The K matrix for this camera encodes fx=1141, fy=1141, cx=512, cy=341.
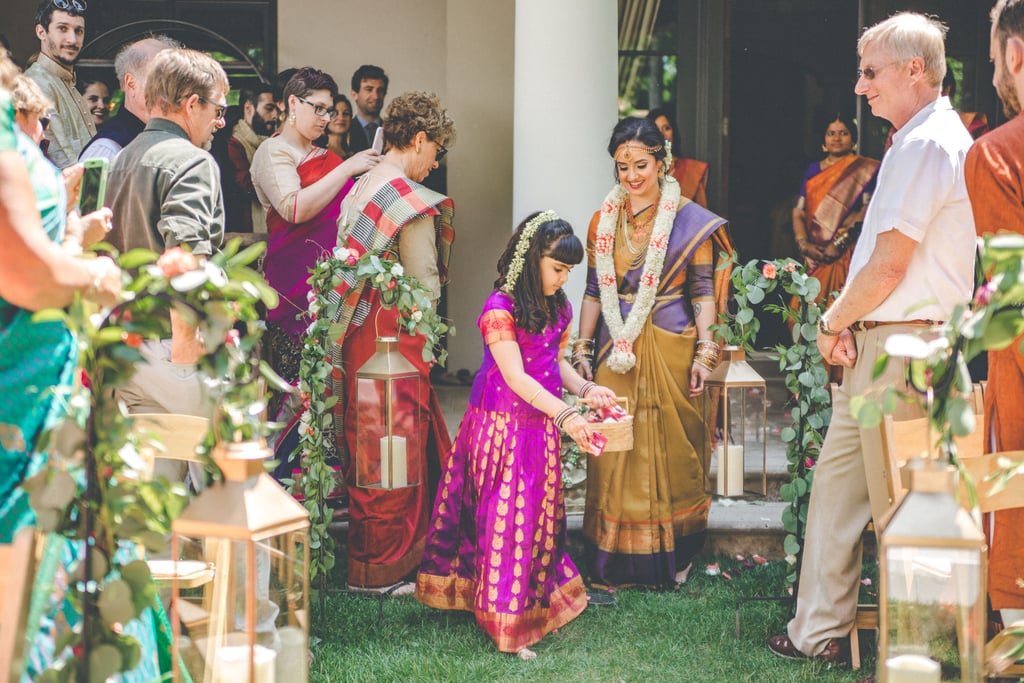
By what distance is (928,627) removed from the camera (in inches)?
59.6

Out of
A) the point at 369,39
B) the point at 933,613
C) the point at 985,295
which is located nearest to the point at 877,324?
the point at 985,295

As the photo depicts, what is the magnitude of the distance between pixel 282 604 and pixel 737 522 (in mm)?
3578

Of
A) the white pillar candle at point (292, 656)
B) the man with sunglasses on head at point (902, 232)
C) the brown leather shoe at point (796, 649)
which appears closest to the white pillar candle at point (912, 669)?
the white pillar candle at point (292, 656)

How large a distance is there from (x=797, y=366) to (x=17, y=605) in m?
2.88

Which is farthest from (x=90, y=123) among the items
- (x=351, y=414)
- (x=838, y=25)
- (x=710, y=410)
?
(x=838, y=25)

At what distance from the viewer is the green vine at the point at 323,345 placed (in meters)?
3.98

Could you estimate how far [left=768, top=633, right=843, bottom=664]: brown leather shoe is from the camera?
3.67 metres

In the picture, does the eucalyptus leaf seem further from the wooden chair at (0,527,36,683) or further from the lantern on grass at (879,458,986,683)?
the lantern on grass at (879,458,986,683)

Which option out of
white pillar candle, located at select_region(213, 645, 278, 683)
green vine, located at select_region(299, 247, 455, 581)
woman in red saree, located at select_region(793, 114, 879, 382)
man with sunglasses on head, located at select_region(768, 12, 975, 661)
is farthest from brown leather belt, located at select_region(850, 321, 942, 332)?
woman in red saree, located at select_region(793, 114, 879, 382)

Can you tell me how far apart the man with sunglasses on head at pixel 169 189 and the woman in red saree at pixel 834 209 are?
3914mm

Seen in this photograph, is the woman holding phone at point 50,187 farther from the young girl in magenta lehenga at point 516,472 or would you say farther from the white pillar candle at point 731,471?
the white pillar candle at point 731,471

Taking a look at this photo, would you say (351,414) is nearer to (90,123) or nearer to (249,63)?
(90,123)

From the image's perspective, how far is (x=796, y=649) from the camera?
3725 mm

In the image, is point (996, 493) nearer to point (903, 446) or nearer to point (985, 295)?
point (903, 446)
